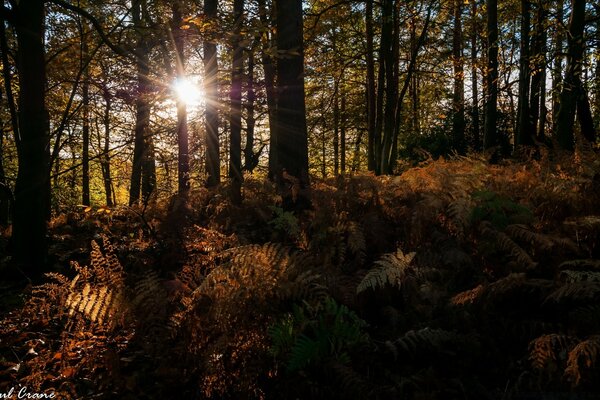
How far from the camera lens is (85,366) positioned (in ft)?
9.53

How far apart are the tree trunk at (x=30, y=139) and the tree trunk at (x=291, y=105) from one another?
9.85 ft

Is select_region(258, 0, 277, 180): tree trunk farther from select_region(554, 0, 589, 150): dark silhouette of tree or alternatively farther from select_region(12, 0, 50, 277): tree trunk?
select_region(554, 0, 589, 150): dark silhouette of tree

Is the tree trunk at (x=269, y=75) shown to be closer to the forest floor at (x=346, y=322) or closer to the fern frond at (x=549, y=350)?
the forest floor at (x=346, y=322)

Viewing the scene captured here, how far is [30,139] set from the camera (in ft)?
14.5

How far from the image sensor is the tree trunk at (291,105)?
6.06m

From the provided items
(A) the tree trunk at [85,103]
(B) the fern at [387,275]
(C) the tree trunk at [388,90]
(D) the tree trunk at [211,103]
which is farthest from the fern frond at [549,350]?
(C) the tree trunk at [388,90]

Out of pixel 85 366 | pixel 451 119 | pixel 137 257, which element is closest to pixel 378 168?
pixel 451 119

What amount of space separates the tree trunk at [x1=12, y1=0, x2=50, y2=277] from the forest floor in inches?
21.5

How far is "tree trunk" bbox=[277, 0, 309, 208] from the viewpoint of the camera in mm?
6059

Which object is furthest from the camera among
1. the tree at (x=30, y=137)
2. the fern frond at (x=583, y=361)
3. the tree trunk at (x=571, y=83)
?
the tree trunk at (x=571, y=83)

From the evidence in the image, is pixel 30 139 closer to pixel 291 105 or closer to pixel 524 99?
pixel 291 105

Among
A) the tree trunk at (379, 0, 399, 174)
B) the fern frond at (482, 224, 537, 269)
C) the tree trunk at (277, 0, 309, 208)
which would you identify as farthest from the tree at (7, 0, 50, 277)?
the tree trunk at (379, 0, 399, 174)

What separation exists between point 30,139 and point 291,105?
11.3 ft

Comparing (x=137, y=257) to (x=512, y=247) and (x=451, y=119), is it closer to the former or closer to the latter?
Result: (x=512, y=247)
